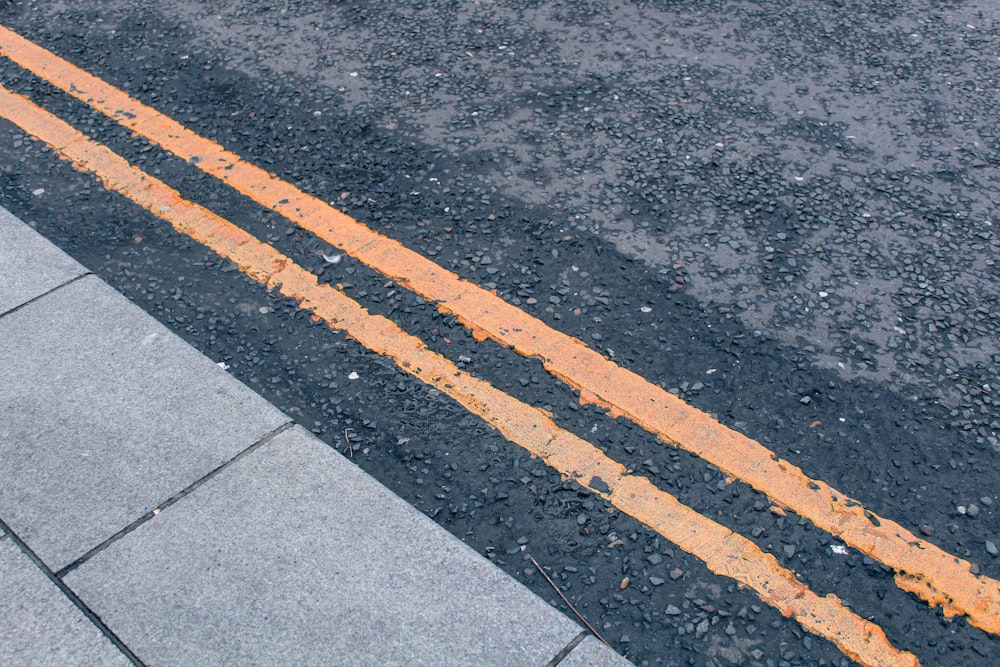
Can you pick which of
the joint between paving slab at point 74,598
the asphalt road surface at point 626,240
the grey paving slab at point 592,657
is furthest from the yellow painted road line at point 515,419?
the joint between paving slab at point 74,598

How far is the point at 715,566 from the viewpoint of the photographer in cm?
230

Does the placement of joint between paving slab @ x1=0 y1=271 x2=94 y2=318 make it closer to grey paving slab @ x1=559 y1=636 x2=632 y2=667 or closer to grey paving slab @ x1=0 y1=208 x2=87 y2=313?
grey paving slab @ x1=0 y1=208 x2=87 y2=313

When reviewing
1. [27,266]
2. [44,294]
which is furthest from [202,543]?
[27,266]

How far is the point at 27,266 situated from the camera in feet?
10.4

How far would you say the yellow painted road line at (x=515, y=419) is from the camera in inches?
86.8

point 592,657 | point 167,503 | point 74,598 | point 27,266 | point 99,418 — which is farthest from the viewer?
point 27,266

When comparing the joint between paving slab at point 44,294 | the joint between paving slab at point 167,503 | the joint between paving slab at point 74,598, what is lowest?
the joint between paving slab at point 74,598

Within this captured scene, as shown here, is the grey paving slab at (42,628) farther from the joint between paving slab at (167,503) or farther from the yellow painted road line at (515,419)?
the yellow painted road line at (515,419)

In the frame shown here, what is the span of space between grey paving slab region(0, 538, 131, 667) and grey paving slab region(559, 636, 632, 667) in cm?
110

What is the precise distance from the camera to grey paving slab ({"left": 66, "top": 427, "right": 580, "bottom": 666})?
2053mm

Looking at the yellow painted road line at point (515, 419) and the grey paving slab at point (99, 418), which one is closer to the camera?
the yellow painted road line at point (515, 419)

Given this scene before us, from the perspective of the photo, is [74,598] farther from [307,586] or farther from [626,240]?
[626,240]

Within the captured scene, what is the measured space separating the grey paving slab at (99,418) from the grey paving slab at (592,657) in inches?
45.7

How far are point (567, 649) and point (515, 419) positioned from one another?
31.7 inches
